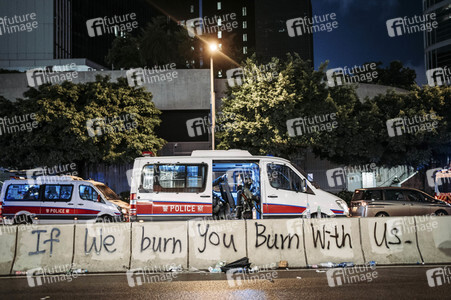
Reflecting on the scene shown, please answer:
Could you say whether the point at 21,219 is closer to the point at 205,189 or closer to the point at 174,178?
the point at 174,178

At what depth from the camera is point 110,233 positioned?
7930 millimetres

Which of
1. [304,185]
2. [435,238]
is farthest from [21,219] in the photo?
[435,238]

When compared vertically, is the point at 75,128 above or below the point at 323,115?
below

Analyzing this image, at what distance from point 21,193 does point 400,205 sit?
48.0 feet

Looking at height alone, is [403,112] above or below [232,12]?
below

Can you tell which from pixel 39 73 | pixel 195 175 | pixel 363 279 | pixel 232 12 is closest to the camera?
pixel 363 279

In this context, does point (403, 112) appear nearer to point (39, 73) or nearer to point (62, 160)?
point (62, 160)

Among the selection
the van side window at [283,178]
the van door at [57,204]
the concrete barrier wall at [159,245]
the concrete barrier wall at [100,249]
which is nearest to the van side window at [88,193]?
the van door at [57,204]

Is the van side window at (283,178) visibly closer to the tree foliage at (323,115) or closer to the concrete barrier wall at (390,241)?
the concrete barrier wall at (390,241)

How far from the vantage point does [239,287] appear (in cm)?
662

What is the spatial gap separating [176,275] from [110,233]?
1.54 m

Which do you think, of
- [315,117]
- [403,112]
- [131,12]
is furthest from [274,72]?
[131,12]

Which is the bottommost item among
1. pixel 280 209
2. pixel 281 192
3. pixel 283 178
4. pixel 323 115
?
pixel 280 209

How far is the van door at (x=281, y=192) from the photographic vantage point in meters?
11.1
